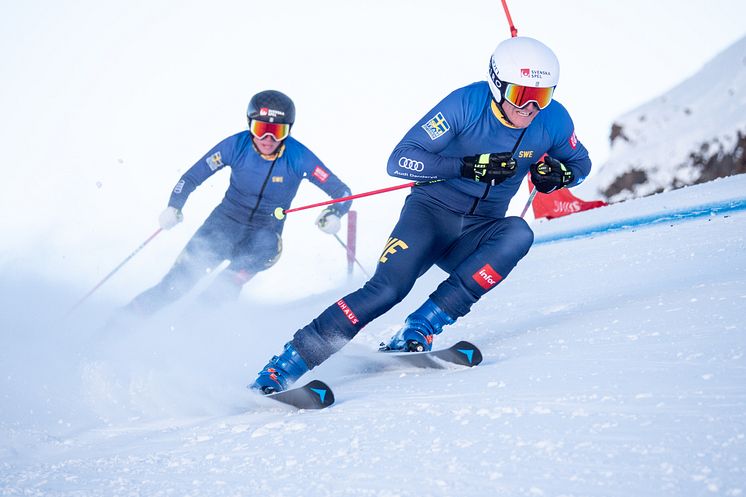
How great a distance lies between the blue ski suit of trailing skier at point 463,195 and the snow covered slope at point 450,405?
10.3 inches

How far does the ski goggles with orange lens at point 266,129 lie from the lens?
5.48 metres

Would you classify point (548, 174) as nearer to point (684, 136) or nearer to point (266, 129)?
point (266, 129)

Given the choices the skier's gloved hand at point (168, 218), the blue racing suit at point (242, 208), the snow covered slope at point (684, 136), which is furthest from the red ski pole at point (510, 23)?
the snow covered slope at point (684, 136)

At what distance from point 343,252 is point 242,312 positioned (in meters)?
4.03

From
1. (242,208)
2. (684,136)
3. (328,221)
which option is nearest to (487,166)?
(328,221)

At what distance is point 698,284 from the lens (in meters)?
3.85

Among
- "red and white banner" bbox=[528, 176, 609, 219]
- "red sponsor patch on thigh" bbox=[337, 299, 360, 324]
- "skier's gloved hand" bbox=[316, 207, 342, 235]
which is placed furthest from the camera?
"red and white banner" bbox=[528, 176, 609, 219]

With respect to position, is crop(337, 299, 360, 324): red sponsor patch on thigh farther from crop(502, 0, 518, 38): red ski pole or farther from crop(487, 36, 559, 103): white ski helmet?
crop(502, 0, 518, 38): red ski pole

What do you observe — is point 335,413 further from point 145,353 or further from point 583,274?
point 583,274

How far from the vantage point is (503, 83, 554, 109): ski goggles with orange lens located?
350 cm

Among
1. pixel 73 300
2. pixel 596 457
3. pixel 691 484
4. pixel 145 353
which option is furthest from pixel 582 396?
pixel 73 300

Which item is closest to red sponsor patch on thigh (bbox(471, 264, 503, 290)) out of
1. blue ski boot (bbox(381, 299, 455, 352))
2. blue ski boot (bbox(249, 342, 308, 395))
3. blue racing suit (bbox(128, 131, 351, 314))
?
blue ski boot (bbox(381, 299, 455, 352))

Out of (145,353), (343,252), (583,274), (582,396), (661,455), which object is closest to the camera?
(661,455)

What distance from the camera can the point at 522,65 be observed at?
349 centimetres
